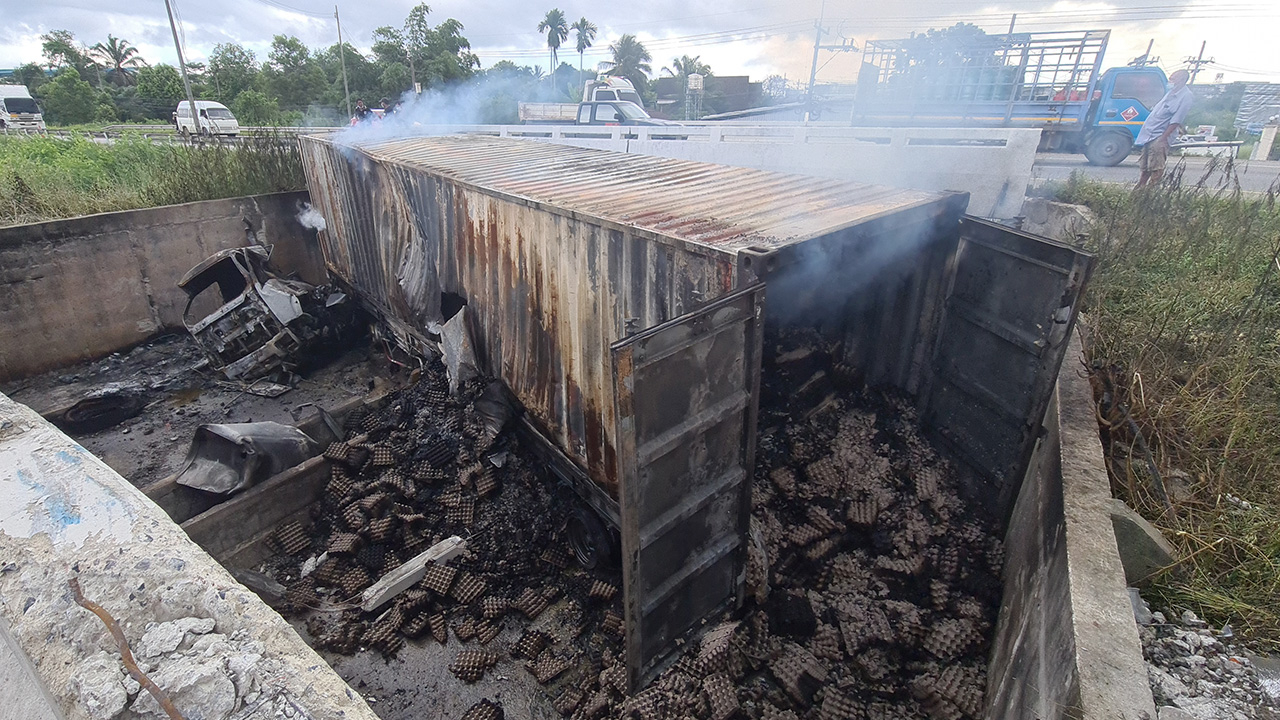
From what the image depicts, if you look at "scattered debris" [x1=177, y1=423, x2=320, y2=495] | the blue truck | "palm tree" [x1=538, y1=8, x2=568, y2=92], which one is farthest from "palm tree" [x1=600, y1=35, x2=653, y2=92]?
"scattered debris" [x1=177, y1=423, x2=320, y2=495]

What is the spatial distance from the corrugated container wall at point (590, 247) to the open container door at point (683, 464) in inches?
10.4

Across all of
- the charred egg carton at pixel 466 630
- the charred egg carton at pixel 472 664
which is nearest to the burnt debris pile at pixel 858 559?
the charred egg carton at pixel 472 664

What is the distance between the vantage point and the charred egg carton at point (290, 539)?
4914 millimetres

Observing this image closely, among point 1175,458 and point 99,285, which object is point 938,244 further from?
point 99,285

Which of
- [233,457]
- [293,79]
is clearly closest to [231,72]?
[293,79]

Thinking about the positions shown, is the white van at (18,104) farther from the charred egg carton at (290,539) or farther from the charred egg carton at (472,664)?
the charred egg carton at (472,664)

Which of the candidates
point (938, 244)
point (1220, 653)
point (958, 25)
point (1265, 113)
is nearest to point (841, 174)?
point (938, 244)

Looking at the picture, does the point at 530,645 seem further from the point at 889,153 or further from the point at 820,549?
the point at 889,153

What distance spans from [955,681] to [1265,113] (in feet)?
133

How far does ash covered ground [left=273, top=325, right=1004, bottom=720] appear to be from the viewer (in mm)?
3334

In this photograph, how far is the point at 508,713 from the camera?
356 cm

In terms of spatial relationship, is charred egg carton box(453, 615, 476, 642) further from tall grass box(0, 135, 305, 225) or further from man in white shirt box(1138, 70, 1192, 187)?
tall grass box(0, 135, 305, 225)

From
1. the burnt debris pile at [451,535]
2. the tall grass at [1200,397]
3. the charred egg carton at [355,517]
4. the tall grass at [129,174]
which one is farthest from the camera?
the tall grass at [129,174]

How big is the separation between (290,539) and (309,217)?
7.02 metres
